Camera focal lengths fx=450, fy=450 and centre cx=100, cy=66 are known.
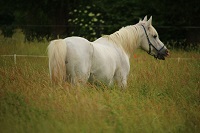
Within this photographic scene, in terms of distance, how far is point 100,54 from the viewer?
747 cm

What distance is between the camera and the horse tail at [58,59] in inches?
267

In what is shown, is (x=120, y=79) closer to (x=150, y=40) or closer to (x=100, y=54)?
(x=100, y=54)

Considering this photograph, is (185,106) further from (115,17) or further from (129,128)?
(115,17)

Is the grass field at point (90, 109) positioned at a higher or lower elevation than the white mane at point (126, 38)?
lower

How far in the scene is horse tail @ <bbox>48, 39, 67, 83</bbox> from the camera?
22.3ft

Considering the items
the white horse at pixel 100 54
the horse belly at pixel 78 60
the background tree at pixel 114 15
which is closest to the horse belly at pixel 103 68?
the white horse at pixel 100 54

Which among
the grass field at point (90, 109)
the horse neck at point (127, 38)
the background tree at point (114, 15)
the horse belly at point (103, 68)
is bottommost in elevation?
the background tree at point (114, 15)

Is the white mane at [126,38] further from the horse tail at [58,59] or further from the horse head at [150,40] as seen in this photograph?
the horse tail at [58,59]

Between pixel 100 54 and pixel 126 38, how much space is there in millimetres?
1283

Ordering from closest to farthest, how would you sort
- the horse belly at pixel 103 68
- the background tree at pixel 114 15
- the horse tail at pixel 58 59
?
the horse tail at pixel 58 59 < the horse belly at pixel 103 68 < the background tree at pixel 114 15

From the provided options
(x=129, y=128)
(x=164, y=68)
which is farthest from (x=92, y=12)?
(x=129, y=128)

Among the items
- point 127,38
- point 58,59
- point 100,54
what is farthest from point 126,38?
point 58,59

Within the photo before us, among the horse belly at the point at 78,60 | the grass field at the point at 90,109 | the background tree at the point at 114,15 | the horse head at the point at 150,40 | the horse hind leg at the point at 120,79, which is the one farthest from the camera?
the background tree at the point at 114,15

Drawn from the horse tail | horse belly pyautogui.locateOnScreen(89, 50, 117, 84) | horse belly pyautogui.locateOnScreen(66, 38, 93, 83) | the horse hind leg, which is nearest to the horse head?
the horse hind leg
